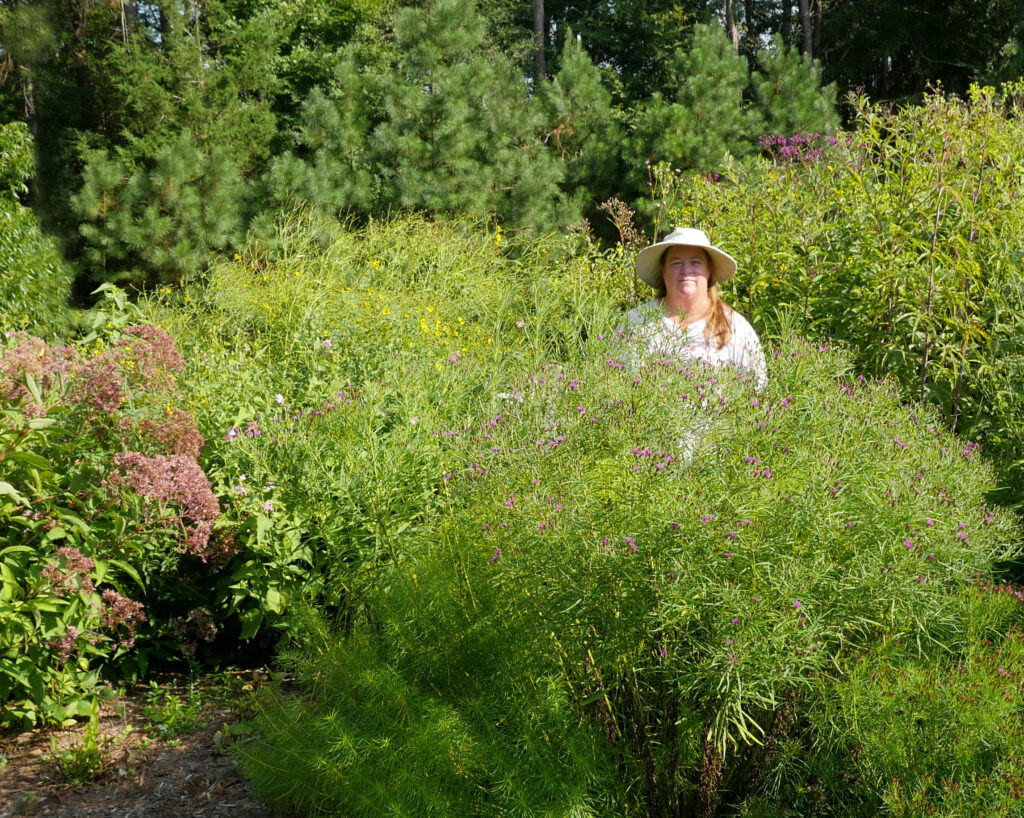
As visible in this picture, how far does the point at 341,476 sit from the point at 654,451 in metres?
1.28

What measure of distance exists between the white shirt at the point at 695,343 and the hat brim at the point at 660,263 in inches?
8.7

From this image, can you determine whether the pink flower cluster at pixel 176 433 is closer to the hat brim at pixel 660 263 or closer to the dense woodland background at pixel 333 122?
the hat brim at pixel 660 263

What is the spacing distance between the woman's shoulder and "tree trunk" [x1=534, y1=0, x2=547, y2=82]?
1642cm

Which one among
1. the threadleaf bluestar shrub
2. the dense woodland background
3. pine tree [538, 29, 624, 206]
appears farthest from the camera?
pine tree [538, 29, 624, 206]

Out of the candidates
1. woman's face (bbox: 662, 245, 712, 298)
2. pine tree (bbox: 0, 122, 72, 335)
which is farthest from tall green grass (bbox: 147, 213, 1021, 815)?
pine tree (bbox: 0, 122, 72, 335)

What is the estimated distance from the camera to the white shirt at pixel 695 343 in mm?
3025

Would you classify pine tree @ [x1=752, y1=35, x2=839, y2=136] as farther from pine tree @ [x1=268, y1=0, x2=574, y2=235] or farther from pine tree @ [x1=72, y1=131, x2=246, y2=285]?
pine tree @ [x1=72, y1=131, x2=246, y2=285]

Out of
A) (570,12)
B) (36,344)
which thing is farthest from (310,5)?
(36,344)

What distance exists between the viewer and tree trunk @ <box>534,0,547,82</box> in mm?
19547

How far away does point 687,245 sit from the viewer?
416 centimetres

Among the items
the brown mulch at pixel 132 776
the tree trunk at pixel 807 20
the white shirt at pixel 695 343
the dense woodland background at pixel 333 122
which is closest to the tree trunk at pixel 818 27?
the tree trunk at pixel 807 20

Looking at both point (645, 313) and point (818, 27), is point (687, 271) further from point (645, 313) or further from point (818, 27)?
point (818, 27)

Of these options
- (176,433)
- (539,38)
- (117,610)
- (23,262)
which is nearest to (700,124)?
(539,38)

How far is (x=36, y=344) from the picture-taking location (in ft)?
11.6
